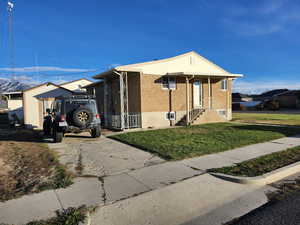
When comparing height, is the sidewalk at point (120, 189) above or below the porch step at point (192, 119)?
below

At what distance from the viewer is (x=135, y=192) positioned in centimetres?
380

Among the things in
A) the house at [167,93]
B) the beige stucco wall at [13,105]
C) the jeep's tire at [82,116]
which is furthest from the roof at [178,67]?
the beige stucco wall at [13,105]

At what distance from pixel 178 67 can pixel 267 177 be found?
11.6 m

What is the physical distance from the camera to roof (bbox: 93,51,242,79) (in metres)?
13.1

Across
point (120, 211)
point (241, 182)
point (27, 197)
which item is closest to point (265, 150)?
point (241, 182)

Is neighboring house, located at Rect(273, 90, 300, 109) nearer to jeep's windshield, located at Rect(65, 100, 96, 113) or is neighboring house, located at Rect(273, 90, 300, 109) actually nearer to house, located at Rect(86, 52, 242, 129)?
house, located at Rect(86, 52, 242, 129)

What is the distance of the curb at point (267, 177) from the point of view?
422 cm

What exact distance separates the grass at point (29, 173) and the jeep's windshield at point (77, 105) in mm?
A: 2440

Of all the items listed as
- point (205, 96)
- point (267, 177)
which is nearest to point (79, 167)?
point (267, 177)

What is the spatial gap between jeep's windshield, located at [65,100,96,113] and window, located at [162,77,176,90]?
20.6 ft

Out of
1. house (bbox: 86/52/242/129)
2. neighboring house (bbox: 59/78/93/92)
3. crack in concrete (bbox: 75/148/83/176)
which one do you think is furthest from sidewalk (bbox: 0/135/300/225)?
neighboring house (bbox: 59/78/93/92)

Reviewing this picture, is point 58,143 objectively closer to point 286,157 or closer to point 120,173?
point 120,173

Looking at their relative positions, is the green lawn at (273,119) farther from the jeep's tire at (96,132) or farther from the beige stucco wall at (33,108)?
the beige stucco wall at (33,108)

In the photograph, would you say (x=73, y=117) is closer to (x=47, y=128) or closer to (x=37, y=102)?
(x=47, y=128)
